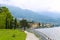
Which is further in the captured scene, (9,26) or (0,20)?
(9,26)

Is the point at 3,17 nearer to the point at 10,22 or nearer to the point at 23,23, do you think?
the point at 10,22

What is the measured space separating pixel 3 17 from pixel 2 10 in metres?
9.36

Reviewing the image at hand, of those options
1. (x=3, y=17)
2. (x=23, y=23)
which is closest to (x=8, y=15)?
(x=3, y=17)

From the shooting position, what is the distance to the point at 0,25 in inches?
3182

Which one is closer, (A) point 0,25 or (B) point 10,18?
(A) point 0,25

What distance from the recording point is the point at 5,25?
84.4 metres

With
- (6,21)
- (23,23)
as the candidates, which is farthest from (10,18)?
(23,23)

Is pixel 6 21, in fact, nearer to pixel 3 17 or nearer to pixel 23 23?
pixel 3 17

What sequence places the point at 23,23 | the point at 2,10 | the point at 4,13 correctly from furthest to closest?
the point at 23,23
the point at 2,10
the point at 4,13

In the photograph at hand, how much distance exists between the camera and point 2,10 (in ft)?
302

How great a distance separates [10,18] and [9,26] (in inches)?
119

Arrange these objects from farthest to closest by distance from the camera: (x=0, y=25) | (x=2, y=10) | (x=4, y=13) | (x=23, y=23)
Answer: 1. (x=23, y=23)
2. (x=2, y=10)
3. (x=4, y=13)
4. (x=0, y=25)

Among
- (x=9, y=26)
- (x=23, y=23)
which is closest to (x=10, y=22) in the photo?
(x=9, y=26)

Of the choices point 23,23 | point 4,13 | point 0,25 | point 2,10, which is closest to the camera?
point 0,25
